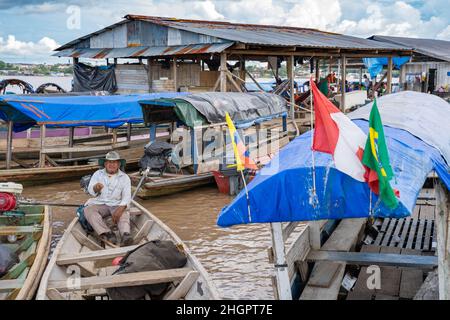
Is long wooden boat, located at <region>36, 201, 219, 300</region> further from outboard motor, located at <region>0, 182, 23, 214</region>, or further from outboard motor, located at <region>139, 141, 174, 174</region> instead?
outboard motor, located at <region>139, 141, 174, 174</region>

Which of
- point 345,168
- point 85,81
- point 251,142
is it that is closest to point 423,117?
point 345,168

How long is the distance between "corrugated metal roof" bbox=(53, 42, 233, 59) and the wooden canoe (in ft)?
17.5

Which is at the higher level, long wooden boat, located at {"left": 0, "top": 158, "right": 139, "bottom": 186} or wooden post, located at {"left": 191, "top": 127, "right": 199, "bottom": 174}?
wooden post, located at {"left": 191, "top": 127, "right": 199, "bottom": 174}

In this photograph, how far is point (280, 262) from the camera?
4.50m

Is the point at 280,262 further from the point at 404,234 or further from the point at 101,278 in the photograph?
the point at 404,234

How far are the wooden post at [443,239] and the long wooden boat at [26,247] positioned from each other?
366cm

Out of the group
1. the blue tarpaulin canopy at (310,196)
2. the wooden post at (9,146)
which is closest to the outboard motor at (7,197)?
the blue tarpaulin canopy at (310,196)

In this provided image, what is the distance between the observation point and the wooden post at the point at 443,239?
14.8 ft

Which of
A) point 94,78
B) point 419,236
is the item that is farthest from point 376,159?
point 94,78

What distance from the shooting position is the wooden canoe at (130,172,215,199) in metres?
11.3

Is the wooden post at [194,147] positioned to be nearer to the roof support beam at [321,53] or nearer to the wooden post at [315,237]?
the wooden post at [315,237]

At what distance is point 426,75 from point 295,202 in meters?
30.4

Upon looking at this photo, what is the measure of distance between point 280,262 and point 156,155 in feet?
24.9

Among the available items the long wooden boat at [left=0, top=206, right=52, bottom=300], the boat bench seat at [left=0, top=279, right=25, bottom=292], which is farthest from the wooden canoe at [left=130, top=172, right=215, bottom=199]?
the boat bench seat at [left=0, top=279, right=25, bottom=292]
